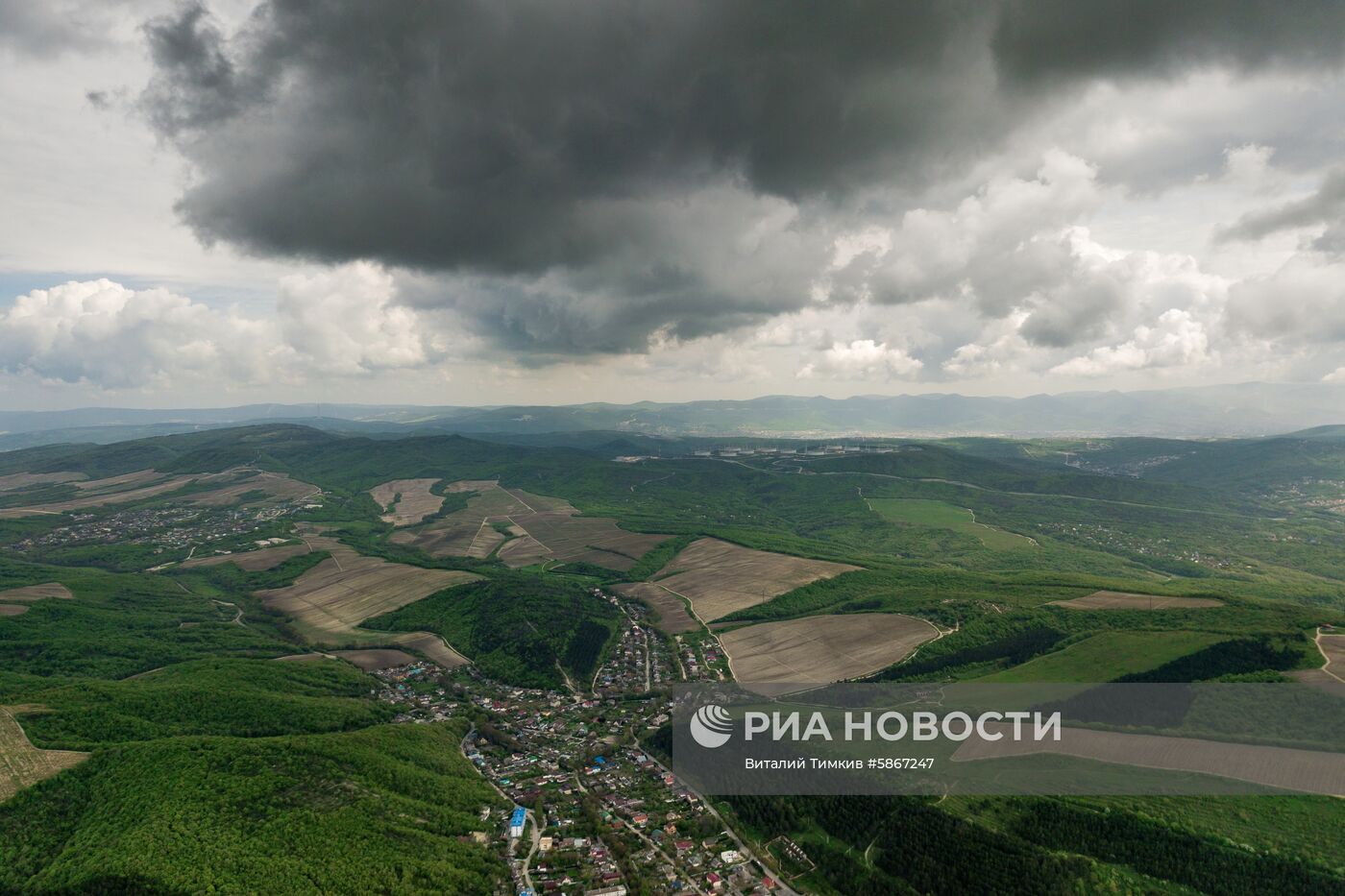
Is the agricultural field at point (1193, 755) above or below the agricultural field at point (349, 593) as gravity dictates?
above

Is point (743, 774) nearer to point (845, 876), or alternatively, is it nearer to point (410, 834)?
point (845, 876)

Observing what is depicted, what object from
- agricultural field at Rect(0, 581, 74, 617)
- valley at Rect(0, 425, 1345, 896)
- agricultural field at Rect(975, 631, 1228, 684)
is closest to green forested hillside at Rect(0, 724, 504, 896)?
valley at Rect(0, 425, 1345, 896)

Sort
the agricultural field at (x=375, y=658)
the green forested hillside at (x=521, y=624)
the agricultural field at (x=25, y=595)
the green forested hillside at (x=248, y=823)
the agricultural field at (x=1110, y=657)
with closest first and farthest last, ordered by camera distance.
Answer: the green forested hillside at (x=248, y=823) < the agricultural field at (x=1110, y=657) < the green forested hillside at (x=521, y=624) < the agricultural field at (x=375, y=658) < the agricultural field at (x=25, y=595)

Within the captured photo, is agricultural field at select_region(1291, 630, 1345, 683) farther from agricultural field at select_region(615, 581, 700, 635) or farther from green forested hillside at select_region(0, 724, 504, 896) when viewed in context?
green forested hillside at select_region(0, 724, 504, 896)

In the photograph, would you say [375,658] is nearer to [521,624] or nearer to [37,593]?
[521,624]

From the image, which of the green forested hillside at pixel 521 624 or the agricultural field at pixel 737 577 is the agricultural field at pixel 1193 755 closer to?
the green forested hillside at pixel 521 624

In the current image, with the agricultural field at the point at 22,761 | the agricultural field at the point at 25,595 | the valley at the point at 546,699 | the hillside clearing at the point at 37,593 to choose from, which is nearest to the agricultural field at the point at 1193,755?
the valley at the point at 546,699
